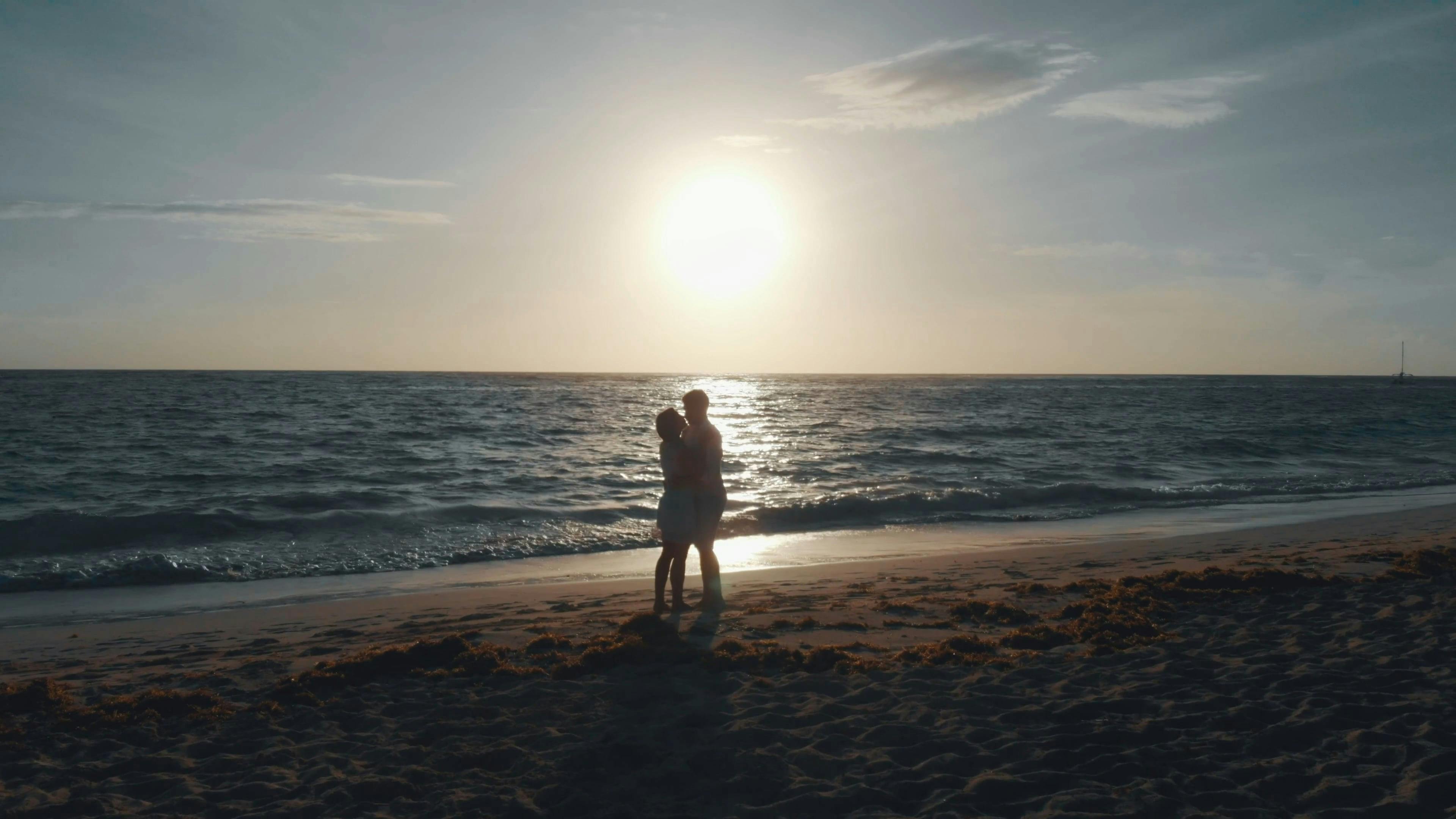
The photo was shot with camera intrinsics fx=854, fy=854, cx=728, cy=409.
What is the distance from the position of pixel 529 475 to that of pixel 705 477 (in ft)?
41.1

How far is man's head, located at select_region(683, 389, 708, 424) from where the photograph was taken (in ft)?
23.9

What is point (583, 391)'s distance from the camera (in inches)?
2997

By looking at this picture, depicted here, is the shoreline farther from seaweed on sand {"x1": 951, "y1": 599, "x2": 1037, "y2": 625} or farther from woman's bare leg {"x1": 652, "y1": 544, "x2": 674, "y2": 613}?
seaweed on sand {"x1": 951, "y1": 599, "x2": 1037, "y2": 625}

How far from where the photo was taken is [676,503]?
7363 millimetres

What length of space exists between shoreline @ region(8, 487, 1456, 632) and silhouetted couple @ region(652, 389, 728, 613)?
194cm

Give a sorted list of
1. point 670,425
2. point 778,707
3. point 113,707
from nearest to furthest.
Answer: point 778,707
point 113,707
point 670,425

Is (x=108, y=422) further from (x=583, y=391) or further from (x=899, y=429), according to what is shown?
(x=583, y=391)

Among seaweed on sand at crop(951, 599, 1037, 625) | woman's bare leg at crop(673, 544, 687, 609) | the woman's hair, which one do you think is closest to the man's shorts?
woman's bare leg at crop(673, 544, 687, 609)

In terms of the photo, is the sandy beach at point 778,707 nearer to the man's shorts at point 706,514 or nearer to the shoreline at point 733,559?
the man's shorts at point 706,514

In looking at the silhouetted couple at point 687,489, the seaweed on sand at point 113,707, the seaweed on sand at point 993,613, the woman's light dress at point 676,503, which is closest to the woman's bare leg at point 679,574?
the silhouetted couple at point 687,489

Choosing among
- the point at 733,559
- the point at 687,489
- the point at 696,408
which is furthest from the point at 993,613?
the point at 733,559

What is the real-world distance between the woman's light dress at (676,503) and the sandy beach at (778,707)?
2.41 ft

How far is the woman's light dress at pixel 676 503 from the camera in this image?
7301 mm

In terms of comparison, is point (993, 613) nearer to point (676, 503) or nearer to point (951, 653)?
point (951, 653)
